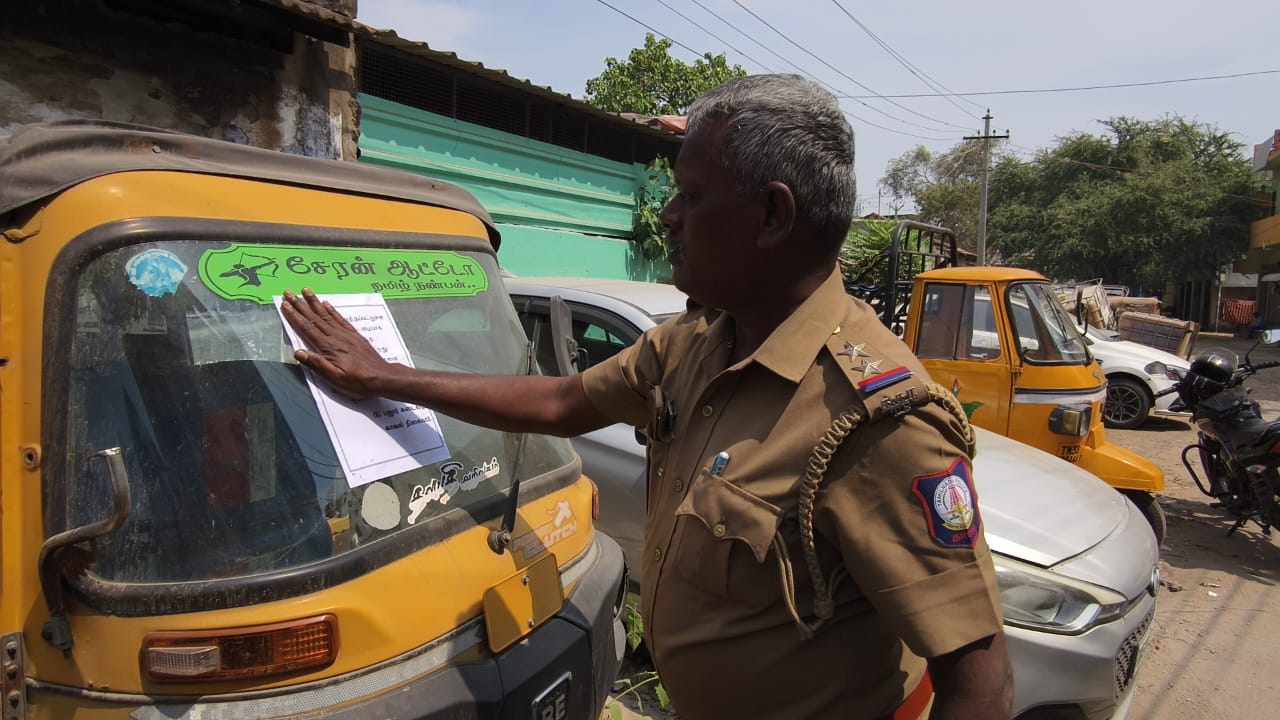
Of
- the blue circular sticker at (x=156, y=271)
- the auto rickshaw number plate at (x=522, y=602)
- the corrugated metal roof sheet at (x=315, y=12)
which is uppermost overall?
the corrugated metal roof sheet at (x=315, y=12)

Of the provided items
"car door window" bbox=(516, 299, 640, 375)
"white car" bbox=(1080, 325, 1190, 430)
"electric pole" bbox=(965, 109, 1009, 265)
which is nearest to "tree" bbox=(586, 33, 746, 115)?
"electric pole" bbox=(965, 109, 1009, 265)

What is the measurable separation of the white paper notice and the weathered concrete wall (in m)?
3.68

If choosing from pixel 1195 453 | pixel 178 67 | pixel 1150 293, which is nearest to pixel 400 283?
pixel 178 67

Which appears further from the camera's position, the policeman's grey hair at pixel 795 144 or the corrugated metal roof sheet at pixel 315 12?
the corrugated metal roof sheet at pixel 315 12

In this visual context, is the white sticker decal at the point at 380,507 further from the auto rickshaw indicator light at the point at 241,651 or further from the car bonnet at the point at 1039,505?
the car bonnet at the point at 1039,505

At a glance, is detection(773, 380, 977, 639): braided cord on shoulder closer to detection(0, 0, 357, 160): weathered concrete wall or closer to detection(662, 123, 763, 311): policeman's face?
detection(662, 123, 763, 311): policeman's face

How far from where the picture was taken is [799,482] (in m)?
1.18

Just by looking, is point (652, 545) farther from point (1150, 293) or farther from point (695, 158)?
point (1150, 293)

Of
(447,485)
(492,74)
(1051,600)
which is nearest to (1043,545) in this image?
(1051,600)

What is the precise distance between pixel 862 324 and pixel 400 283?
4.44 ft

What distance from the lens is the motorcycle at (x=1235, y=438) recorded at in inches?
203

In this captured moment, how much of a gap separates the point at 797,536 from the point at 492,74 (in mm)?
7452

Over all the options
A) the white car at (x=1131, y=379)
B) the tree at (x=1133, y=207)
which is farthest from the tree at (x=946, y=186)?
the white car at (x=1131, y=379)

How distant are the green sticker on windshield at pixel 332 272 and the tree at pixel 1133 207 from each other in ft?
99.7
